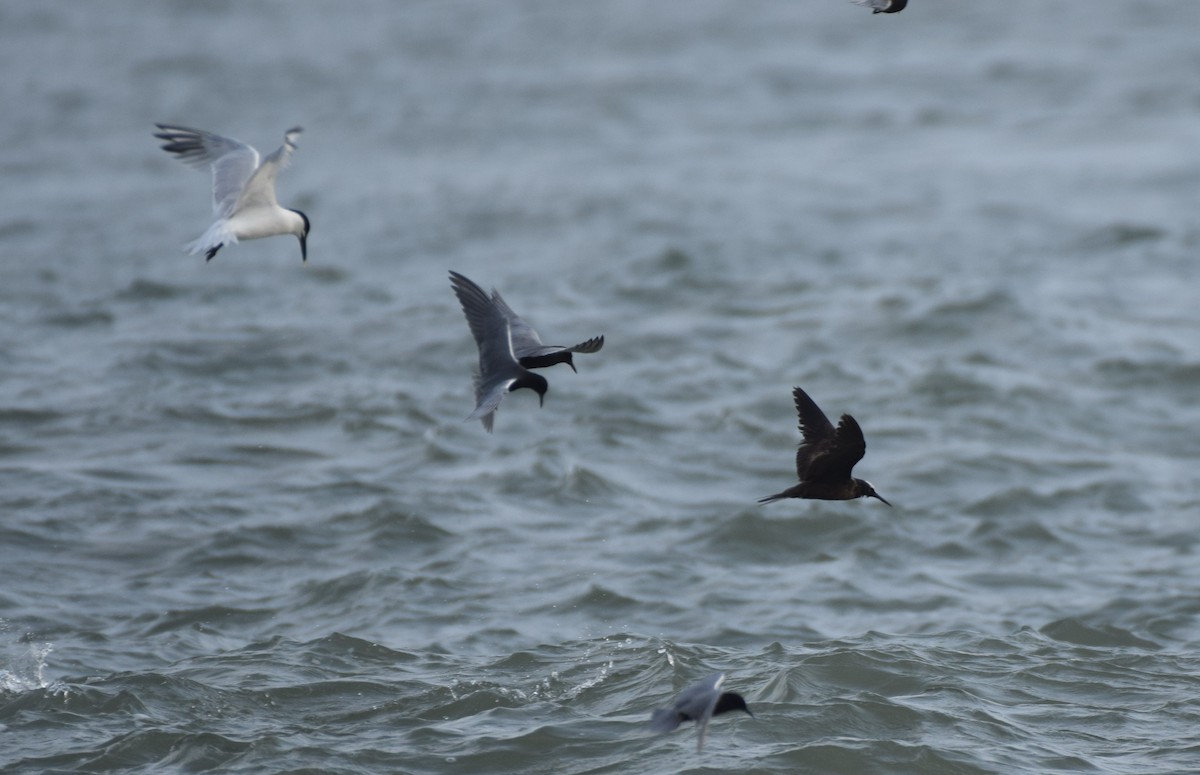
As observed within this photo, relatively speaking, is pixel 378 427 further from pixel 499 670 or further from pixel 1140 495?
pixel 1140 495

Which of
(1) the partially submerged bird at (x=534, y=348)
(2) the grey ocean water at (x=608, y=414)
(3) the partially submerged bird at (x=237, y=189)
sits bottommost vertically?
(2) the grey ocean water at (x=608, y=414)

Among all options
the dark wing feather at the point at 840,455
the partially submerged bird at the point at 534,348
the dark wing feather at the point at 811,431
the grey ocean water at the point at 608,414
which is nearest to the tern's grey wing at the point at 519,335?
the partially submerged bird at the point at 534,348

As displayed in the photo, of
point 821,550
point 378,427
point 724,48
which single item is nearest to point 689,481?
point 821,550

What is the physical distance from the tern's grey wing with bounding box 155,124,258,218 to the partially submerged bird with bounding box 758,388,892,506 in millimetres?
Answer: 3368

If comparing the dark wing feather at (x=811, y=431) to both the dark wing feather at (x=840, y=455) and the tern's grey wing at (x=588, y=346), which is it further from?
the tern's grey wing at (x=588, y=346)

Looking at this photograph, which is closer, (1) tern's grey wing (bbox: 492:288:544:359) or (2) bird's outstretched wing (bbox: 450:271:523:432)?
(2) bird's outstretched wing (bbox: 450:271:523:432)

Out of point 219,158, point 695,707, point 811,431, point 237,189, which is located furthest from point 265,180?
point 695,707

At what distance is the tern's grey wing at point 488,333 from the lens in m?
7.11

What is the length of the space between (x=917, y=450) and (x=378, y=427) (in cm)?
458

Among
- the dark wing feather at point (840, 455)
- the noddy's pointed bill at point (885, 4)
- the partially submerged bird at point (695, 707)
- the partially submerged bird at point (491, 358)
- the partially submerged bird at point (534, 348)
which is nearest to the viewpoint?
the partially submerged bird at point (695, 707)

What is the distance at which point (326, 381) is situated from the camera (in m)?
14.6

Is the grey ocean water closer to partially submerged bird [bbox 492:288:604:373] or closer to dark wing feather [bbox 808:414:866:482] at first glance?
dark wing feather [bbox 808:414:866:482]

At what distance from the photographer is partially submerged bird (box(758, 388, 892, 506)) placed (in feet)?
23.3

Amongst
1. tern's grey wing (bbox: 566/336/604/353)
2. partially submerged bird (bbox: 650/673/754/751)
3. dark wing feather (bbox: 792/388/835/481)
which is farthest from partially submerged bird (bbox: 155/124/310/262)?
partially submerged bird (bbox: 650/673/754/751)
